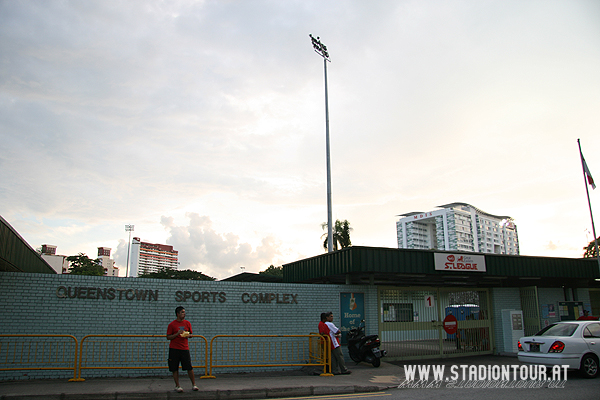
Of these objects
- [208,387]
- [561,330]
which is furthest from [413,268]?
[208,387]

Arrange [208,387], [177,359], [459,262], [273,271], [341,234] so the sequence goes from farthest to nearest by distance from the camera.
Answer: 1. [273,271]
2. [341,234]
3. [459,262]
4. [208,387]
5. [177,359]

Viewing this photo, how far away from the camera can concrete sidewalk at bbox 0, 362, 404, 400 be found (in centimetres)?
791

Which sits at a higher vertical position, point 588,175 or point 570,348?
point 588,175

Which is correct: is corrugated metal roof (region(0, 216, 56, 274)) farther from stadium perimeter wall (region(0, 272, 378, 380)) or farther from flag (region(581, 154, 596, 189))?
flag (region(581, 154, 596, 189))

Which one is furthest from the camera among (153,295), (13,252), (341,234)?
(341,234)

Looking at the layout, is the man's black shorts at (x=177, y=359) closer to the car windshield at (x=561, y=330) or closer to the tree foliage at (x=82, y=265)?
the car windshield at (x=561, y=330)

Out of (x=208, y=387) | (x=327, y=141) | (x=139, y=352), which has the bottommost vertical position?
(x=208, y=387)

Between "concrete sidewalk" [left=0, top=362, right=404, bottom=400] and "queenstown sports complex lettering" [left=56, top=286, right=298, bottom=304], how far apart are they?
2.02 m

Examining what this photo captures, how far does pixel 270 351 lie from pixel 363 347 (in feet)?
9.20

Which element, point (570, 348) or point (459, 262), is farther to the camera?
point (459, 262)

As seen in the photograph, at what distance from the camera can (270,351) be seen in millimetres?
12070

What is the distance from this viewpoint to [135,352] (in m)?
10.7

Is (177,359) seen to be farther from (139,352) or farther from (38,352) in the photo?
(38,352)

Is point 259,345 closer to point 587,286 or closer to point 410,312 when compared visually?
point 410,312
